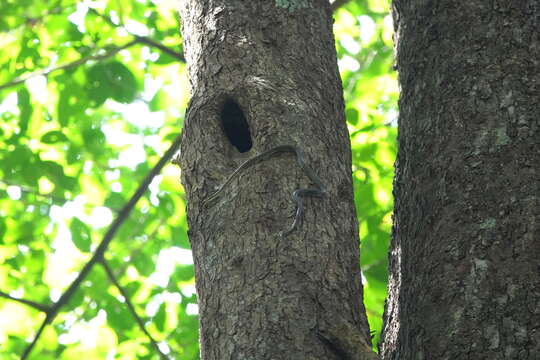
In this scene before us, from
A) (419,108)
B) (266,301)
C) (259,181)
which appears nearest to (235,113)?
(259,181)

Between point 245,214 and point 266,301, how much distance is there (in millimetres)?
271

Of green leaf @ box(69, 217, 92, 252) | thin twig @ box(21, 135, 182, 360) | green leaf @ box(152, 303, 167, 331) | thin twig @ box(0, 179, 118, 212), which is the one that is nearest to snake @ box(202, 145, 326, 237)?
thin twig @ box(21, 135, 182, 360)

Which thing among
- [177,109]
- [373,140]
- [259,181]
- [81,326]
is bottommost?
[259,181]

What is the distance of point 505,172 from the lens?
1748 mm

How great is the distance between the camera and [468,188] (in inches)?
70.0

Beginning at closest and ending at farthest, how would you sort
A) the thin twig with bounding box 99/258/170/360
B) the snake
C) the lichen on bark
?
the snake
the lichen on bark
the thin twig with bounding box 99/258/170/360

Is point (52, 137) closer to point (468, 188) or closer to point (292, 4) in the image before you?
point (292, 4)

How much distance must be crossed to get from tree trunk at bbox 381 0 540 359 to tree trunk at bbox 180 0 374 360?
0.20 m

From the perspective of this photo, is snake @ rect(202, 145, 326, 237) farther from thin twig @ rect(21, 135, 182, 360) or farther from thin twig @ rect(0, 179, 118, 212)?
thin twig @ rect(0, 179, 118, 212)

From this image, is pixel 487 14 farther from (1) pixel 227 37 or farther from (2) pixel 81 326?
(2) pixel 81 326

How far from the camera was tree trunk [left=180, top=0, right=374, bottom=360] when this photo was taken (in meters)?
1.55

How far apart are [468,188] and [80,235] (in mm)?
3172

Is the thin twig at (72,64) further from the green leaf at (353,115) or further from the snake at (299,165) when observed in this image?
the snake at (299,165)

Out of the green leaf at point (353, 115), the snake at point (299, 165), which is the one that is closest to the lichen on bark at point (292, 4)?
the snake at point (299, 165)
